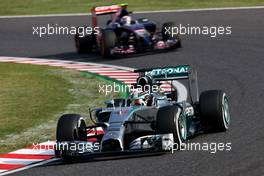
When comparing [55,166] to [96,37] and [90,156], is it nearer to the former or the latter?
[90,156]

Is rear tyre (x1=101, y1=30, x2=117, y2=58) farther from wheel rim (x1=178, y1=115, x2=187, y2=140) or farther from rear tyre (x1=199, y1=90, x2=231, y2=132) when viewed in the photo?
wheel rim (x1=178, y1=115, x2=187, y2=140)

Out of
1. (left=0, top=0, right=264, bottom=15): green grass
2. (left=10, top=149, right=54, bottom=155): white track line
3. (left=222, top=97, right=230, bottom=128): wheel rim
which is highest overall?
(left=222, top=97, right=230, bottom=128): wheel rim

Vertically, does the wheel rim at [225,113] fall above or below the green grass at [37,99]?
above

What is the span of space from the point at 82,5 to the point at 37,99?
51.9 feet

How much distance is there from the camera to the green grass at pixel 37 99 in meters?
13.1

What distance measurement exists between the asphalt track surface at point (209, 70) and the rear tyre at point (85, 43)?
9.5 inches

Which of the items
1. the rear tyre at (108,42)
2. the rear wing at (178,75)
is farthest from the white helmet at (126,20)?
the rear wing at (178,75)

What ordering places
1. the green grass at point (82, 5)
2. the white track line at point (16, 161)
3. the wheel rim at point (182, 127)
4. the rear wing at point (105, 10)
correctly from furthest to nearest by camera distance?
the green grass at point (82, 5) < the rear wing at point (105, 10) < the white track line at point (16, 161) < the wheel rim at point (182, 127)

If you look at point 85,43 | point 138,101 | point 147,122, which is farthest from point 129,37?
point 147,122

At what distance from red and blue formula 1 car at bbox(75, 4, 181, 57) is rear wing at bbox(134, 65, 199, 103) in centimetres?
863

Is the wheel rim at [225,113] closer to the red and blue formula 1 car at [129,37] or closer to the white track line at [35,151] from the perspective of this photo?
the white track line at [35,151]

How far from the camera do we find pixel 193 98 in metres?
12.4

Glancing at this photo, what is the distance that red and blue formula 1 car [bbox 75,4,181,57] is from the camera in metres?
21.2

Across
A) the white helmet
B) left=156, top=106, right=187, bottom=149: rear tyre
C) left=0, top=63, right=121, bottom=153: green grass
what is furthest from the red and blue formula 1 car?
left=156, top=106, right=187, bottom=149: rear tyre
